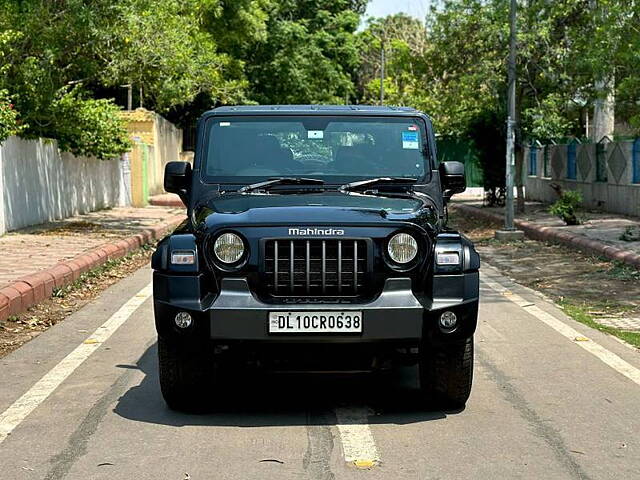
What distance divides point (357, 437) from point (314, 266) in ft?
3.20

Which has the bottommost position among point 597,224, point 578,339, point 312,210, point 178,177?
point 597,224

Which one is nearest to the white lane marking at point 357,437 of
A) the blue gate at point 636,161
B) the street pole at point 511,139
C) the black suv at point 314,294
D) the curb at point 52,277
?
the black suv at point 314,294

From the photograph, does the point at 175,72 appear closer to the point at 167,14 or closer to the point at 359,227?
the point at 167,14

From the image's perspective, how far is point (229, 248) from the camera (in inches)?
245

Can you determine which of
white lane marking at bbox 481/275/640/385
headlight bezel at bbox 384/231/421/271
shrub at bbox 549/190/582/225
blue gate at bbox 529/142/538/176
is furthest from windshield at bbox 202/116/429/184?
blue gate at bbox 529/142/538/176

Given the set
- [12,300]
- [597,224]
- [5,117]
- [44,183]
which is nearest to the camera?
[12,300]

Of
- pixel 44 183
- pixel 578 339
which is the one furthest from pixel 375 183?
pixel 44 183

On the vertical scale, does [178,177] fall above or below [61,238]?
above

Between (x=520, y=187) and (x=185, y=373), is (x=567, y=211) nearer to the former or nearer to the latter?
(x=520, y=187)

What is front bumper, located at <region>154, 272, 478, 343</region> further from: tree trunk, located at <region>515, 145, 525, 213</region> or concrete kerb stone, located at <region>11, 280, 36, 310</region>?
tree trunk, located at <region>515, 145, 525, 213</region>

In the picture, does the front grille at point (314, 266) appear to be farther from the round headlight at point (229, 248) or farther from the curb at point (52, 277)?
the curb at point (52, 277)

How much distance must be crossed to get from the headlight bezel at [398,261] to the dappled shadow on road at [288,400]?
884mm

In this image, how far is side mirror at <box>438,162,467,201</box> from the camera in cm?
758

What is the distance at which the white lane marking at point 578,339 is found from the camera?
25.6 feet
